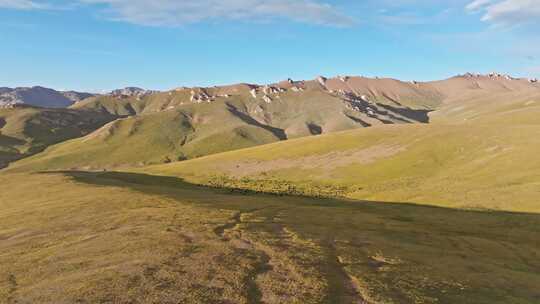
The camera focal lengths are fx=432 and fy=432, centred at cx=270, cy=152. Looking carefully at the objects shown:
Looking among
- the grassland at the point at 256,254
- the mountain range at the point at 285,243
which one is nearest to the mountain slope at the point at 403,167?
the mountain range at the point at 285,243

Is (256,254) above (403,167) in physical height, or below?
below

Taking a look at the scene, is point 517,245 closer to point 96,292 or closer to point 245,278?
point 245,278

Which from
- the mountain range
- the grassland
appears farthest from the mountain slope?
the grassland

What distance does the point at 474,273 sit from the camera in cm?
3544

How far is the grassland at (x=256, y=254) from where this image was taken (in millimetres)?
28625

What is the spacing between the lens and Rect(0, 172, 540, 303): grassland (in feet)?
93.9

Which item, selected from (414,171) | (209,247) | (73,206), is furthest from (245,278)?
(414,171)

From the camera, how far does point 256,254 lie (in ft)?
123

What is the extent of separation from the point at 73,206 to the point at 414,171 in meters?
83.6

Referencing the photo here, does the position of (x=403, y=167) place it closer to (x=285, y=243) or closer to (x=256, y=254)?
(x=285, y=243)

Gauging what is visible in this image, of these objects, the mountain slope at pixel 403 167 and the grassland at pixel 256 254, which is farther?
the mountain slope at pixel 403 167

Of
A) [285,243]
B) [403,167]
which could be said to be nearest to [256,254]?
[285,243]

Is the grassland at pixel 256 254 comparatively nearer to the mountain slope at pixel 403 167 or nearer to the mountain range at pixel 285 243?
the mountain range at pixel 285 243

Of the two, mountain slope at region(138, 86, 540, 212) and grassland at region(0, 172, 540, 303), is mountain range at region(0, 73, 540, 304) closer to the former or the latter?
grassland at region(0, 172, 540, 303)
